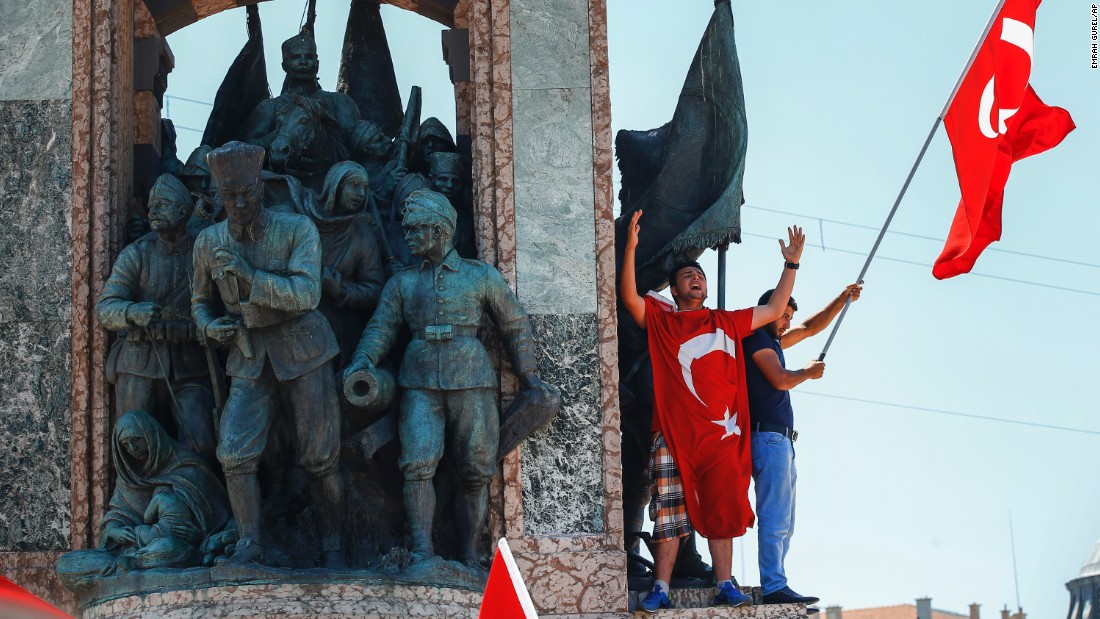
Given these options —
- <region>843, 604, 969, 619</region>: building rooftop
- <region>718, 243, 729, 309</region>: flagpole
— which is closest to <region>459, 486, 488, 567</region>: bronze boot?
<region>718, 243, 729, 309</region>: flagpole

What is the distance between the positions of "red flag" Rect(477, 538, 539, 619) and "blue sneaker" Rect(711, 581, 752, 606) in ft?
15.3

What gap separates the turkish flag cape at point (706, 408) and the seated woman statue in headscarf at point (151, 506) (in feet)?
9.33

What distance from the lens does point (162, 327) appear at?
10195 mm

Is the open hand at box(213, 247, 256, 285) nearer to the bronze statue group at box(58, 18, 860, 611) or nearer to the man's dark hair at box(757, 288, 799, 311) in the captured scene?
the bronze statue group at box(58, 18, 860, 611)

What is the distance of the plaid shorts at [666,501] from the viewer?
34.6 ft

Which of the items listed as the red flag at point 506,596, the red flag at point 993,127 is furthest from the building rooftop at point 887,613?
the red flag at point 506,596

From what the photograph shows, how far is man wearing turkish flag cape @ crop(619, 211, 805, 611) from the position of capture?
1049 centimetres

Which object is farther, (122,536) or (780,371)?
(780,371)

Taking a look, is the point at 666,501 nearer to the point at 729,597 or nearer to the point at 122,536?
the point at 729,597

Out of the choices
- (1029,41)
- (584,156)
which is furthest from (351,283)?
(1029,41)

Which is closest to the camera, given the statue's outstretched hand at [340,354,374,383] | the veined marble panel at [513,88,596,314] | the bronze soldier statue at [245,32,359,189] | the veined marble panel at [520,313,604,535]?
the statue's outstretched hand at [340,354,374,383]

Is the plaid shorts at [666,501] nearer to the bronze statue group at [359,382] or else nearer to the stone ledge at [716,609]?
the bronze statue group at [359,382]

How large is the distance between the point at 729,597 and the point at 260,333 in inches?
129

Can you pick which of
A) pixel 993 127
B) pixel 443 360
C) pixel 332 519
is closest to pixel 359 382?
pixel 443 360
